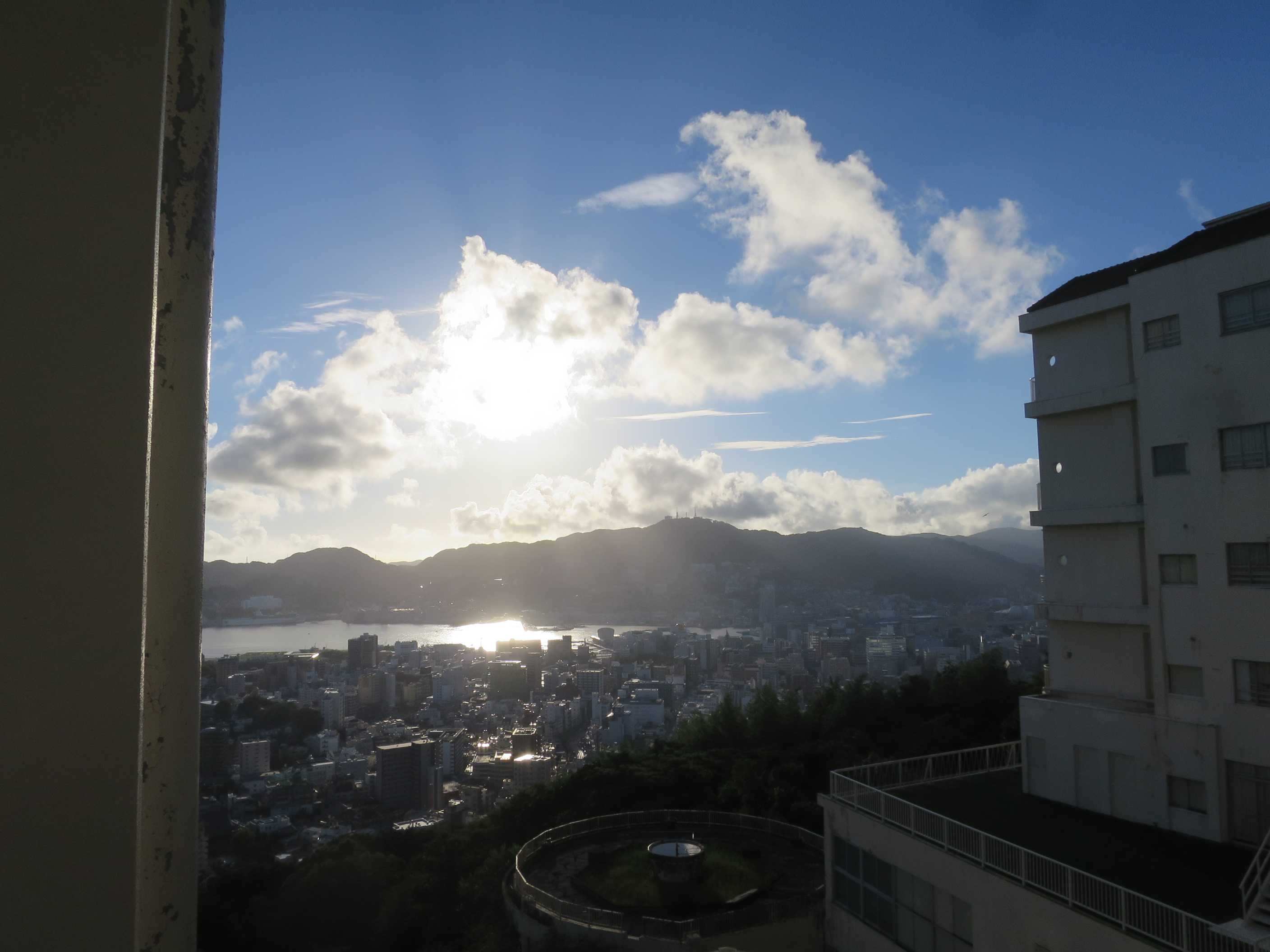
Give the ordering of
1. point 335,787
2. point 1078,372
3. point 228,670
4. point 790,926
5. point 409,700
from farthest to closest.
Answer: point 409,700
point 228,670
point 335,787
point 790,926
point 1078,372

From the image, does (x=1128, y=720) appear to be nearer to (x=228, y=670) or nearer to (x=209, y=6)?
(x=209, y=6)

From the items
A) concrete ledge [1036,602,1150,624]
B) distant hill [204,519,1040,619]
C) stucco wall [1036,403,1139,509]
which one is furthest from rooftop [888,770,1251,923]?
distant hill [204,519,1040,619]

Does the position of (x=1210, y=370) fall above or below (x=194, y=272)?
above

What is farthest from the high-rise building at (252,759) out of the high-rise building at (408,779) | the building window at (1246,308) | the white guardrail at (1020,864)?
the building window at (1246,308)

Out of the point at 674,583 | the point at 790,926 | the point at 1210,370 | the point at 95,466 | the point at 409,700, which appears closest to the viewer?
the point at 95,466

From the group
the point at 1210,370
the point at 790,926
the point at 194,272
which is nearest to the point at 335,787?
the point at 790,926

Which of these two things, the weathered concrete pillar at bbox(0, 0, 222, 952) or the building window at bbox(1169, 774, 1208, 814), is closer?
the weathered concrete pillar at bbox(0, 0, 222, 952)

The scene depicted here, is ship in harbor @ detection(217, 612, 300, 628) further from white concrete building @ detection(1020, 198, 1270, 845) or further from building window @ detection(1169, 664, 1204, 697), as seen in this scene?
building window @ detection(1169, 664, 1204, 697)
